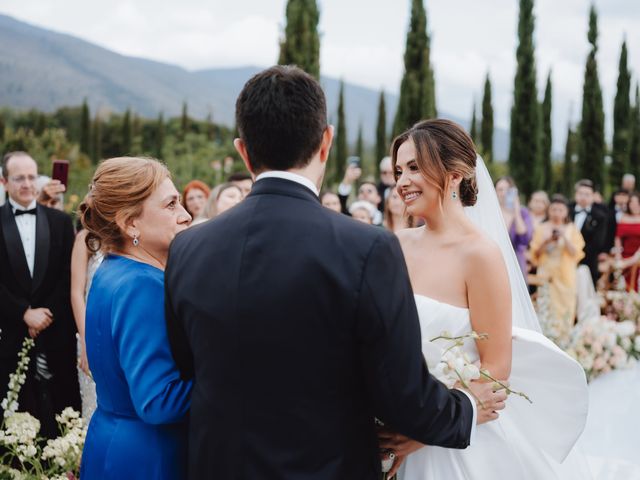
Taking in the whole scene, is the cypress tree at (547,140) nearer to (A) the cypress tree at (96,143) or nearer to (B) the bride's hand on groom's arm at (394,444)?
(A) the cypress tree at (96,143)

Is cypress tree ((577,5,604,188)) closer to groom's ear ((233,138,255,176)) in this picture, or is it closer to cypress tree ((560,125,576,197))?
cypress tree ((560,125,576,197))

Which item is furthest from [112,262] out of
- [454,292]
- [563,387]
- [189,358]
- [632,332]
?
[632,332]

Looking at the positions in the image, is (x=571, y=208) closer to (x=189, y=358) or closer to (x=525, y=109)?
(x=189, y=358)

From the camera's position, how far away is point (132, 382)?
1983 millimetres

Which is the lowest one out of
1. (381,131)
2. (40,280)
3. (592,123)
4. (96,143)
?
(40,280)

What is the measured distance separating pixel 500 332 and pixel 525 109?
944 inches

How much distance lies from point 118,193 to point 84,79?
75.1m

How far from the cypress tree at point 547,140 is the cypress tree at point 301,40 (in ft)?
52.8

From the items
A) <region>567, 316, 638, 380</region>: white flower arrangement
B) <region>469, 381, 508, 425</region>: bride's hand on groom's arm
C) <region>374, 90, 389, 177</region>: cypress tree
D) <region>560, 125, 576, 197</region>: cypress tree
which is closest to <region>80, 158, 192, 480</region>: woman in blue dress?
<region>469, 381, 508, 425</region>: bride's hand on groom's arm

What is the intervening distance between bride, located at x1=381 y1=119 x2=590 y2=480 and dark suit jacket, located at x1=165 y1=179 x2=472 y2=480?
0.75 m

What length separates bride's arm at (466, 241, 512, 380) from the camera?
2.40 meters

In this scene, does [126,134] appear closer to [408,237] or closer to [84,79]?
[408,237]

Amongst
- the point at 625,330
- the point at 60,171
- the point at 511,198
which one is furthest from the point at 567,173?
the point at 60,171

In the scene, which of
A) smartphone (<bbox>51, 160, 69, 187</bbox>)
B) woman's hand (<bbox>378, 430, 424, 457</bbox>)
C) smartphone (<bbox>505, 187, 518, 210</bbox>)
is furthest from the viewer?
smartphone (<bbox>505, 187, 518, 210</bbox>)
